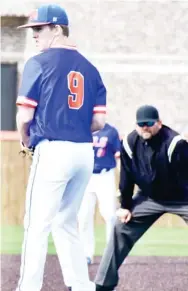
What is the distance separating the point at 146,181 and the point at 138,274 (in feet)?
5.90

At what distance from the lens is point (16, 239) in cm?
1180

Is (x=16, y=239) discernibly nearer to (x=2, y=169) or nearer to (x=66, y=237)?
(x=2, y=169)

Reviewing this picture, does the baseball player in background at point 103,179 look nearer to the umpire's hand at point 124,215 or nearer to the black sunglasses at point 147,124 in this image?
the umpire's hand at point 124,215

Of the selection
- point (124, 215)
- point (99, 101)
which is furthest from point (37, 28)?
point (124, 215)

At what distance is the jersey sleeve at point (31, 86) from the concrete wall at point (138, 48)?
962 centimetres

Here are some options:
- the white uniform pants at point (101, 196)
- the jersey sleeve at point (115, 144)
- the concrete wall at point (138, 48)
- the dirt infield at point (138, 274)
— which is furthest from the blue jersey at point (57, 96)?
the concrete wall at point (138, 48)

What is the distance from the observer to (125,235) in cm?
733

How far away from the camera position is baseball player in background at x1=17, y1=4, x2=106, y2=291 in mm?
6078

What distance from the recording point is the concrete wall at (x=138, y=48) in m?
15.7

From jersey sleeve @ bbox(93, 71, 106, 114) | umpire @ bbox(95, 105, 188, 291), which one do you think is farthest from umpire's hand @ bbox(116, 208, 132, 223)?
jersey sleeve @ bbox(93, 71, 106, 114)

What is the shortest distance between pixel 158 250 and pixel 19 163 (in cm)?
289

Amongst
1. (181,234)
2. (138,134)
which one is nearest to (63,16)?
(138,134)

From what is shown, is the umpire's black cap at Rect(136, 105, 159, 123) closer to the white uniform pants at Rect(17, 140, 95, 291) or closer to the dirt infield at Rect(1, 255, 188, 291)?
the white uniform pants at Rect(17, 140, 95, 291)

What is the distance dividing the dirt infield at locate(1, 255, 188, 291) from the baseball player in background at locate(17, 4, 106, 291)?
5.03 ft
